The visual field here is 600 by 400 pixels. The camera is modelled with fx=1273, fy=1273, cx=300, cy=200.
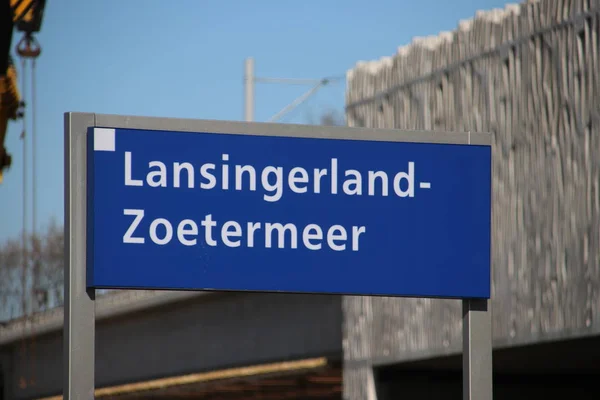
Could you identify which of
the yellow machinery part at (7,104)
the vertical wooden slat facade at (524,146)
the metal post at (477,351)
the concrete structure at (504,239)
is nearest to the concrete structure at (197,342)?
the concrete structure at (504,239)

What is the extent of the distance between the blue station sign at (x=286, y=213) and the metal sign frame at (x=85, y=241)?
3 cm

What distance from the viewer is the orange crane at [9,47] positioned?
1293 centimetres

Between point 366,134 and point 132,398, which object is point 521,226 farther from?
point 132,398

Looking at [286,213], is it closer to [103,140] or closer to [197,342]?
[103,140]

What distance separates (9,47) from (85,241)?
875 centimetres

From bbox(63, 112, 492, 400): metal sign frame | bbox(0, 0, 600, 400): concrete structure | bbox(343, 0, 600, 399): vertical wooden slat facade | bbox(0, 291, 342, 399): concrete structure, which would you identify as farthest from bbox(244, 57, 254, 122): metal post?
bbox(63, 112, 492, 400): metal sign frame

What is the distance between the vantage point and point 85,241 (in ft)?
16.9

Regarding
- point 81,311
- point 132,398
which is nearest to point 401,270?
point 81,311

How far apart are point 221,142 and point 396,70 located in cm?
1440

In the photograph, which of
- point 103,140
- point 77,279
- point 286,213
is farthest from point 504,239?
point 77,279

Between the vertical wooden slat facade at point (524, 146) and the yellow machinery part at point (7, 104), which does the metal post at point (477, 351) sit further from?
the yellow machinery part at point (7, 104)

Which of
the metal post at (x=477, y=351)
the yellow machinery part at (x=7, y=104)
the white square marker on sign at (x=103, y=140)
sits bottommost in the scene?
the metal post at (x=477, y=351)

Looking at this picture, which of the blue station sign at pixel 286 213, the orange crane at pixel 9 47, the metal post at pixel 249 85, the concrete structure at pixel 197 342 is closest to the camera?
the blue station sign at pixel 286 213

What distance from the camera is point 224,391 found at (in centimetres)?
2662
